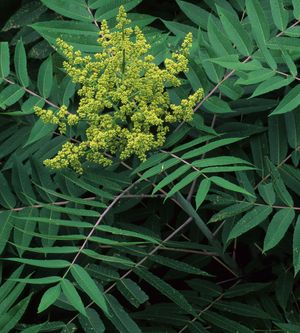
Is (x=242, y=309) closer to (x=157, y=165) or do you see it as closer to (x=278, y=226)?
(x=278, y=226)

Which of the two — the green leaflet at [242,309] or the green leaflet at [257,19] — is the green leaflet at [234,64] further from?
the green leaflet at [242,309]

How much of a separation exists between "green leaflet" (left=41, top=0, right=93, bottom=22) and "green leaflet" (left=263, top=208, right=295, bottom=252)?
1.04 meters

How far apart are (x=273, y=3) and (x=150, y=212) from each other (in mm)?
937

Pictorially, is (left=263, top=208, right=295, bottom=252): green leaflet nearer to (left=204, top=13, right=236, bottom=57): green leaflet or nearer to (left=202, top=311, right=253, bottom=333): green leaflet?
(left=202, top=311, right=253, bottom=333): green leaflet

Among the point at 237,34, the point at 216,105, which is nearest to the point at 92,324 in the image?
the point at 216,105

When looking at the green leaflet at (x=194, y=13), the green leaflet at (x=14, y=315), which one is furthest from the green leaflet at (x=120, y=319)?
the green leaflet at (x=194, y=13)

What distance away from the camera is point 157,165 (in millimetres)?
2469

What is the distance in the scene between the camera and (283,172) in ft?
9.29

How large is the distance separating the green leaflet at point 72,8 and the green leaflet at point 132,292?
0.98m

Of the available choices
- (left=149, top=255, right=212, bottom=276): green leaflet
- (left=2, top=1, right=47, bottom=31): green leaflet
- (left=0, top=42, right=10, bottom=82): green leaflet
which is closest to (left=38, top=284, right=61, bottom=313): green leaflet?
(left=149, top=255, right=212, bottom=276): green leaflet

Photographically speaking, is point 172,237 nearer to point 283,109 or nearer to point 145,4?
point 283,109

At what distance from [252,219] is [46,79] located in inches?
35.6

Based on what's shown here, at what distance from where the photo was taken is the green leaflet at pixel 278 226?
2.45 metres

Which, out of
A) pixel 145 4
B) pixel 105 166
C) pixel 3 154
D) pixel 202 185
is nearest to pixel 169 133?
pixel 105 166
